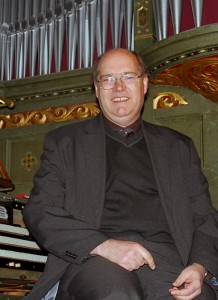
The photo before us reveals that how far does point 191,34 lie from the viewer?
352 cm

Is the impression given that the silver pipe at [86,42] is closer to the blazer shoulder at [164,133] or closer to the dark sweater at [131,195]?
the blazer shoulder at [164,133]

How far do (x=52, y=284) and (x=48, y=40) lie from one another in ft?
8.66

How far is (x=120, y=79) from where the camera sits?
2566mm

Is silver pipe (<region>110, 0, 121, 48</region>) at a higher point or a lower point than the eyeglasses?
higher

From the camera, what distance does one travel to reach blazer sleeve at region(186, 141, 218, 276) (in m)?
2.35

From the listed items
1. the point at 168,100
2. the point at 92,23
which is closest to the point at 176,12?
the point at 168,100

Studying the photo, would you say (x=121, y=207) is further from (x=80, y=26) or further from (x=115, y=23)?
(x=80, y=26)

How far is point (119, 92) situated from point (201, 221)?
60cm

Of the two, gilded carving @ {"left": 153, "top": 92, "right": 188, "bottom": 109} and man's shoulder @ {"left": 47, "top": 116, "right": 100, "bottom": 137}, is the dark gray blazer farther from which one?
gilded carving @ {"left": 153, "top": 92, "right": 188, "bottom": 109}

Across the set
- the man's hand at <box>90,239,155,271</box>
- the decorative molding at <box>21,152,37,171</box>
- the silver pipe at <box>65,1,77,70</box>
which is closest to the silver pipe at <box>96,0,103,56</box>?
the silver pipe at <box>65,1,77,70</box>

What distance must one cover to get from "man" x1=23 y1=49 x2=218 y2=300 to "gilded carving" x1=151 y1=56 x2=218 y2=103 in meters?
0.99

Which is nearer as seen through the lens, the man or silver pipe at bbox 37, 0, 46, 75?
the man

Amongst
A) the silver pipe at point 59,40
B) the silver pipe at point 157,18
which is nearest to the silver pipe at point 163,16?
the silver pipe at point 157,18

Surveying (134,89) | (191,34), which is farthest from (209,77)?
(134,89)
